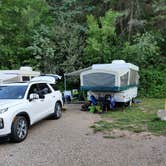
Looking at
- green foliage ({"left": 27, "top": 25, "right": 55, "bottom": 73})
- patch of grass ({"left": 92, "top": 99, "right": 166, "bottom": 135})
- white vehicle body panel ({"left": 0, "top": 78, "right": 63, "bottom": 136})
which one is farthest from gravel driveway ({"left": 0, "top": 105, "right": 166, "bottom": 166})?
green foliage ({"left": 27, "top": 25, "right": 55, "bottom": 73})

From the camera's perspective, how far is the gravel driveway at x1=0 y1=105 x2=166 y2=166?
5.72m

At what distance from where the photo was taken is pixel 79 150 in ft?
21.4

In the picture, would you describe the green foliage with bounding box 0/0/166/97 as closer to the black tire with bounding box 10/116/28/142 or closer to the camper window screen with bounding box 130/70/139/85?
the camper window screen with bounding box 130/70/139/85

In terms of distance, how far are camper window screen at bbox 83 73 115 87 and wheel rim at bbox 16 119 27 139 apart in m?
5.77

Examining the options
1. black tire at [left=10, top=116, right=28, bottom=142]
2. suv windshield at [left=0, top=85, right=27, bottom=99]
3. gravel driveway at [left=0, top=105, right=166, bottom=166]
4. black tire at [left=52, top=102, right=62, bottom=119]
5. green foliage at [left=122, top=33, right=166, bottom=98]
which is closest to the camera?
gravel driveway at [left=0, top=105, right=166, bottom=166]

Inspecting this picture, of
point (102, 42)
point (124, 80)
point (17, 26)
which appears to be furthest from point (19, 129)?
point (17, 26)

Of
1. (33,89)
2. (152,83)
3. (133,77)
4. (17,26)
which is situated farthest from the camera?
(17,26)

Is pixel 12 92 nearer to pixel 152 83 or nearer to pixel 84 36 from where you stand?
pixel 152 83

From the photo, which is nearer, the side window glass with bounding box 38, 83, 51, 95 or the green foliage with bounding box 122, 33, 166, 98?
the side window glass with bounding box 38, 83, 51, 95

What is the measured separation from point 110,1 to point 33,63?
792 cm

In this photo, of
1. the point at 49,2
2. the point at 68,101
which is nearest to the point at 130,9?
the point at 49,2

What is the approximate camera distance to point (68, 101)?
1711 cm

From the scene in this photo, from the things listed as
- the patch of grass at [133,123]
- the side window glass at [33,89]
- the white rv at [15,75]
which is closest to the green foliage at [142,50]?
the white rv at [15,75]

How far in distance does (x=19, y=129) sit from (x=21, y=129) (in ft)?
0.36
